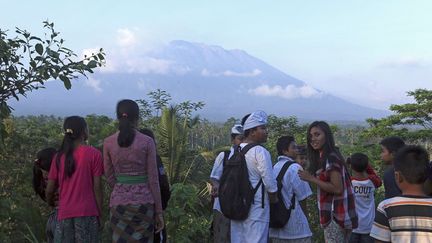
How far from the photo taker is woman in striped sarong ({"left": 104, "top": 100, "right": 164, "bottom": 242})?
393cm

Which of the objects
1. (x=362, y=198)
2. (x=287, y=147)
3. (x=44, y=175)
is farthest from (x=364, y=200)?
(x=44, y=175)

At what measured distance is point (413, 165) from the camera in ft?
8.49

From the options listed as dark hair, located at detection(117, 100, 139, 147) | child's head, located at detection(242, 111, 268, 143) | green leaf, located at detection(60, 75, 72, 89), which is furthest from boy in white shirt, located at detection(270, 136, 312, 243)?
green leaf, located at detection(60, 75, 72, 89)

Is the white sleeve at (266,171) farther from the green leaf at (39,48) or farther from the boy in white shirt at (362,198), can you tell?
the green leaf at (39,48)

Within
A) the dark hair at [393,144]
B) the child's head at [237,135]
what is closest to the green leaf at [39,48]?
A: the child's head at [237,135]

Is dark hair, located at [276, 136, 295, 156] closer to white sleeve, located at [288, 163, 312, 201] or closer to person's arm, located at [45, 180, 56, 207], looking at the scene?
white sleeve, located at [288, 163, 312, 201]

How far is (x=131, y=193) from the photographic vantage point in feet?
13.0

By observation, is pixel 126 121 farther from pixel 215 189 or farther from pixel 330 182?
pixel 330 182

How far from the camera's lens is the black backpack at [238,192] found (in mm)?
4020

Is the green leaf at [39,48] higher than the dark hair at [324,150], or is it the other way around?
the green leaf at [39,48]

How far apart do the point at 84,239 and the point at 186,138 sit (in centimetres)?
694

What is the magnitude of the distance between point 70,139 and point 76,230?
2.30 ft

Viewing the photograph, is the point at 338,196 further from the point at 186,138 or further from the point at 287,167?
the point at 186,138

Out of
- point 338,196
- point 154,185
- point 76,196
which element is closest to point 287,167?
point 338,196
